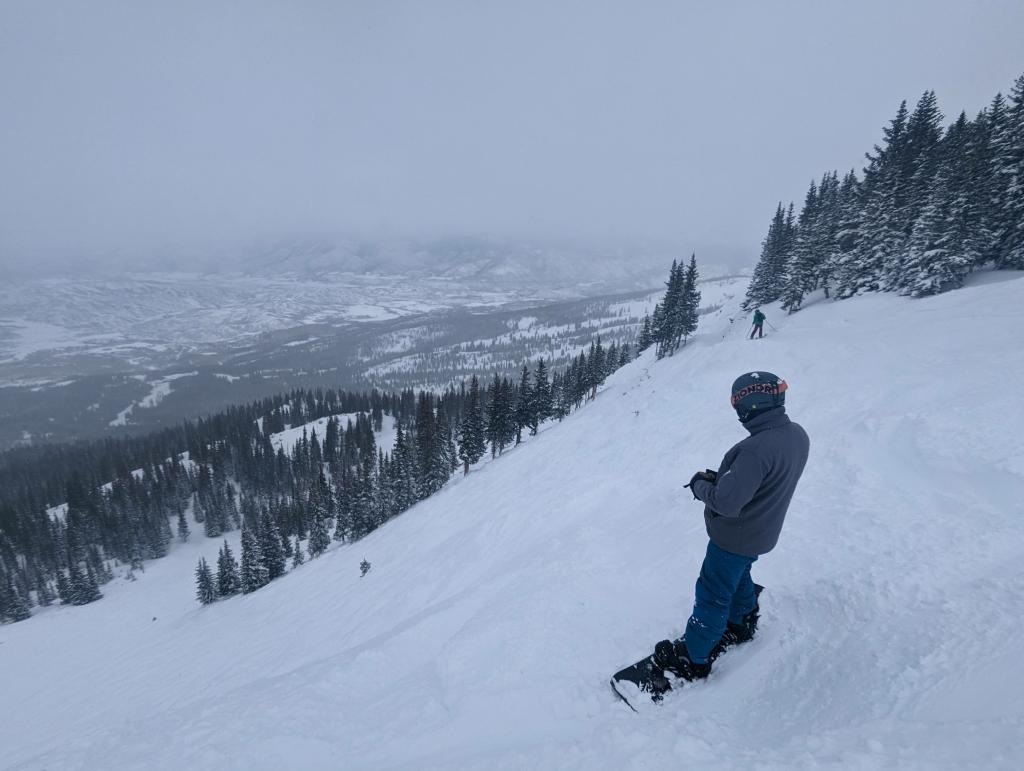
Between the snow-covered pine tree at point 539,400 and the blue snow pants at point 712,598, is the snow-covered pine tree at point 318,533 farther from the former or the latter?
the blue snow pants at point 712,598

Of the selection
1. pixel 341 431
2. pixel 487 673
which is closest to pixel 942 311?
pixel 487 673

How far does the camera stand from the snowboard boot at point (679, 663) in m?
4.55

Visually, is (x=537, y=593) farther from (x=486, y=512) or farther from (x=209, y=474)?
(x=209, y=474)

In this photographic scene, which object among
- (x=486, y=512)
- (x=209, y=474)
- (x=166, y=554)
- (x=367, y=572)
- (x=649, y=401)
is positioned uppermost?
(x=649, y=401)

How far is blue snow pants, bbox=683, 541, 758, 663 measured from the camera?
412cm

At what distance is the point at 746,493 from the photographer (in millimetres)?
3715

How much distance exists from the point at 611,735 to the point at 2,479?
159 m

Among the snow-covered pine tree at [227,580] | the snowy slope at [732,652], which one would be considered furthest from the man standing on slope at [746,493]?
the snow-covered pine tree at [227,580]

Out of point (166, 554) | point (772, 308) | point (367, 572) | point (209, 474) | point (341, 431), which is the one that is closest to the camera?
point (367, 572)

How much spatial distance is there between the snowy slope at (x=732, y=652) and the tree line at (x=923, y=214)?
19.3 m

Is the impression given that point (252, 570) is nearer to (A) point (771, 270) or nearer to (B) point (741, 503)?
(B) point (741, 503)

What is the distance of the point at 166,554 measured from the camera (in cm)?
7575

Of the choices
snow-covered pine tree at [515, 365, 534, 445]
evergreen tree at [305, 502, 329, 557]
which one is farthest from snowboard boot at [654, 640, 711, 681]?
evergreen tree at [305, 502, 329, 557]

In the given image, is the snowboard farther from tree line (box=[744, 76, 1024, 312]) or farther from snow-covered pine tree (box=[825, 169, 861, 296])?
snow-covered pine tree (box=[825, 169, 861, 296])
